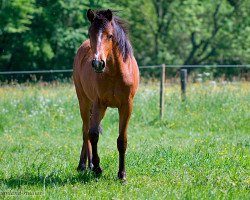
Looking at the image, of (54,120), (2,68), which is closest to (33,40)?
(2,68)

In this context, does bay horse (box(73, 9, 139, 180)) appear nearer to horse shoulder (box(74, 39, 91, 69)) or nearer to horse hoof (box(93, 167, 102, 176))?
horse hoof (box(93, 167, 102, 176))

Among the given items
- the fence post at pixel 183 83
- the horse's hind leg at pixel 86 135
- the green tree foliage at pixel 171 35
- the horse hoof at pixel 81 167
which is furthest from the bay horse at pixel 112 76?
the green tree foliage at pixel 171 35

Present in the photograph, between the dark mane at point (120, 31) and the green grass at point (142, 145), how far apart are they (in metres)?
1.59

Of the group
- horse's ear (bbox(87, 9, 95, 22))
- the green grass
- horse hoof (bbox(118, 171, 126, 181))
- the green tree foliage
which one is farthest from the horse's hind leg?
the green tree foliage

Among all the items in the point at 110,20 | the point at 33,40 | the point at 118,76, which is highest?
the point at 110,20

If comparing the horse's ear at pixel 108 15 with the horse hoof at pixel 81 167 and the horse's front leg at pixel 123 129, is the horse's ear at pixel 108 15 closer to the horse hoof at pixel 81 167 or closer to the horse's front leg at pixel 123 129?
the horse's front leg at pixel 123 129

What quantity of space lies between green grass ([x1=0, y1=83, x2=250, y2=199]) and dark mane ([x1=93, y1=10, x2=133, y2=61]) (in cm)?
159

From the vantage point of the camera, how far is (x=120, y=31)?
6.56m

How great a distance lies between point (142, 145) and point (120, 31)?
3.23 m

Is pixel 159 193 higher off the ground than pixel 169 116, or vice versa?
pixel 159 193

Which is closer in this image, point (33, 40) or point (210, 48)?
point (33, 40)

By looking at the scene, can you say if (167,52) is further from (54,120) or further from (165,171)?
(165,171)

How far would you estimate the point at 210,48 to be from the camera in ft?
141

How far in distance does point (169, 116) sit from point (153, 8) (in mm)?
28172
